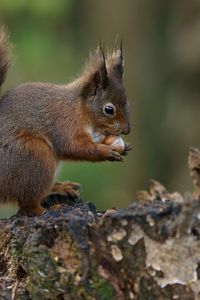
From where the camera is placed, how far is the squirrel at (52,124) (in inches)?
150

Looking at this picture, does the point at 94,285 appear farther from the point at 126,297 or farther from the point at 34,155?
the point at 34,155

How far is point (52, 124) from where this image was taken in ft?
13.4

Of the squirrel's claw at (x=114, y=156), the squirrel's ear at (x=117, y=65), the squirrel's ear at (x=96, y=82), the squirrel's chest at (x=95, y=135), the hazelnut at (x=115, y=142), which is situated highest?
the squirrel's ear at (x=117, y=65)

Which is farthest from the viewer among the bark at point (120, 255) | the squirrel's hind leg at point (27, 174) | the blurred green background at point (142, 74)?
the blurred green background at point (142, 74)

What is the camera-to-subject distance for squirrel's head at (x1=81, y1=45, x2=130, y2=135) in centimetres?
424

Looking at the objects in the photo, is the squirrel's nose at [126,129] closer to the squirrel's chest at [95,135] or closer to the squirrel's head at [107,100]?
the squirrel's head at [107,100]

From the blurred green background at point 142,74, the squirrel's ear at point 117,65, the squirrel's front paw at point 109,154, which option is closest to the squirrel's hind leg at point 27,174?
the squirrel's front paw at point 109,154

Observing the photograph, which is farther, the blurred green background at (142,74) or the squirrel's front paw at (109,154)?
the blurred green background at (142,74)

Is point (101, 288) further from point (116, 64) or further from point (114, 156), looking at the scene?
point (116, 64)

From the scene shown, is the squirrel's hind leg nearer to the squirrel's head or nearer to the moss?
the squirrel's head

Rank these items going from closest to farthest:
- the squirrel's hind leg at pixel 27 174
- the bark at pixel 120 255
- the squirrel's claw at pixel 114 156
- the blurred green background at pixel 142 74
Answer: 1. the bark at pixel 120 255
2. the squirrel's hind leg at pixel 27 174
3. the squirrel's claw at pixel 114 156
4. the blurred green background at pixel 142 74

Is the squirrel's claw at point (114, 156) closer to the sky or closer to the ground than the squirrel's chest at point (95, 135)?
closer to the ground

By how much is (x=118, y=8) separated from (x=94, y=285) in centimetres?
667

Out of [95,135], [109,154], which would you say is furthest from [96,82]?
[109,154]
